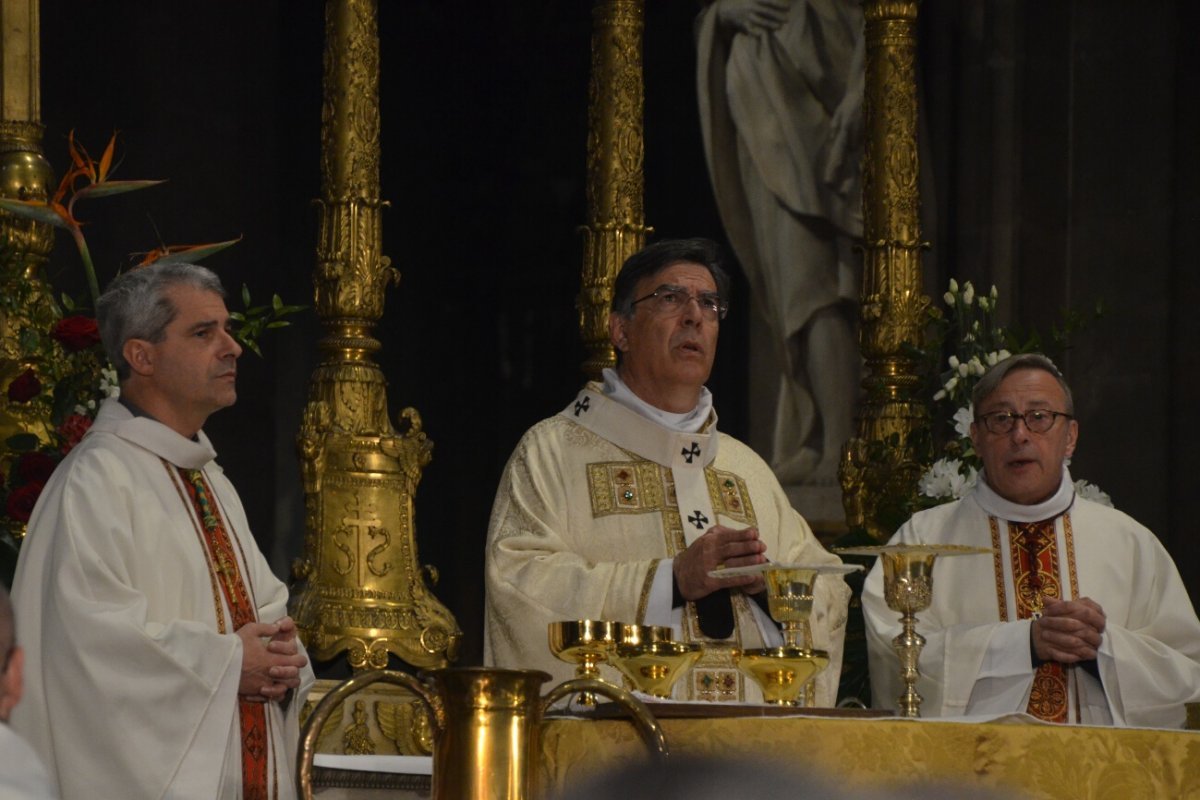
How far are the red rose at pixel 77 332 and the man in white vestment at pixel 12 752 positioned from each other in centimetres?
325

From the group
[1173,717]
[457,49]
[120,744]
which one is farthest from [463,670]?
[457,49]

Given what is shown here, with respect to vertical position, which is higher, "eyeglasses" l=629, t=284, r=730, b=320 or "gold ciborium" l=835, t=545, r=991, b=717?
"eyeglasses" l=629, t=284, r=730, b=320

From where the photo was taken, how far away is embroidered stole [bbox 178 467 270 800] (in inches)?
207

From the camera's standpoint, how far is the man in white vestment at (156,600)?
16.4 ft

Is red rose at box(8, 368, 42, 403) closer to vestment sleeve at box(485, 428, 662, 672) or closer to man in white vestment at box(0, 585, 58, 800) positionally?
vestment sleeve at box(485, 428, 662, 672)

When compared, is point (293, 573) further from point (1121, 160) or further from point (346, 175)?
point (1121, 160)

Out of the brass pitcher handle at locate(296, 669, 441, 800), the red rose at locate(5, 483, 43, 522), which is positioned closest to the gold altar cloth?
the brass pitcher handle at locate(296, 669, 441, 800)

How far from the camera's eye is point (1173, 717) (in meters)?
5.59

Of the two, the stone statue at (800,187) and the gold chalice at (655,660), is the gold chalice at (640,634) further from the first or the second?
the stone statue at (800,187)

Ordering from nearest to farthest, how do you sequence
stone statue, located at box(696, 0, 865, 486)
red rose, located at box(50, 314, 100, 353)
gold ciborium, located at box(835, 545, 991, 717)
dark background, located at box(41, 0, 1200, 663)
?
1. gold ciborium, located at box(835, 545, 991, 717)
2. red rose, located at box(50, 314, 100, 353)
3. dark background, located at box(41, 0, 1200, 663)
4. stone statue, located at box(696, 0, 865, 486)

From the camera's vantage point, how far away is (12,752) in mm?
2844

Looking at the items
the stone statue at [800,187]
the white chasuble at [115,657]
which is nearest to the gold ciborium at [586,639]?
the white chasuble at [115,657]

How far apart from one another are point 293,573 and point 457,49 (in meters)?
2.78

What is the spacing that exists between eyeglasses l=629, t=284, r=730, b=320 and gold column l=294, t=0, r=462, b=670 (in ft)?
5.80
